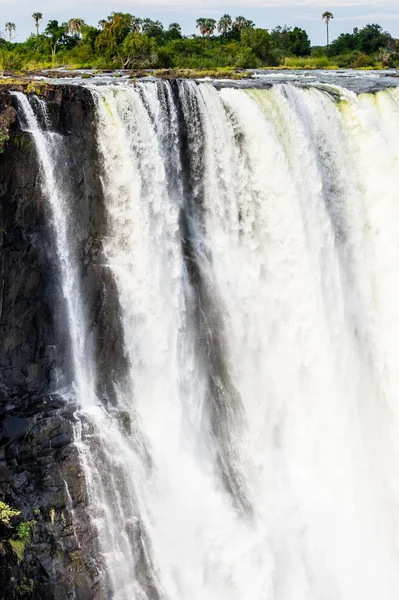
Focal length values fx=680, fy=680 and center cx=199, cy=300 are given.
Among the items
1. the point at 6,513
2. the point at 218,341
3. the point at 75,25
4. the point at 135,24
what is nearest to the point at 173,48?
the point at 135,24

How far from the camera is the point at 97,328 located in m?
13.0

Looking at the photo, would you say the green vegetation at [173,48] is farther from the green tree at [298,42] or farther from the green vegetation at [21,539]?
the green vegetation at [21,539]

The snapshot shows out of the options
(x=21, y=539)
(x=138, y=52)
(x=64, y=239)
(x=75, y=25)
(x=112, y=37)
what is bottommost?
(x=21, y=539)

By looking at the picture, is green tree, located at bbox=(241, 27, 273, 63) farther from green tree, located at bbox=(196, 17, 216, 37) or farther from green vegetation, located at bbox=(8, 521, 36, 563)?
green vegetation, located at bbox=(8, 521, 36, 563)

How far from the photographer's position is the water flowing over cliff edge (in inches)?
472

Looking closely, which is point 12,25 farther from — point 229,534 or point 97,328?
point 229,534

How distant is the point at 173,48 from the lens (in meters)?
30.9

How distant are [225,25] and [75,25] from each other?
1207 centimetres

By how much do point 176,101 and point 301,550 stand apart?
9311mm

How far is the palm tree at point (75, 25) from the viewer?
36.6m

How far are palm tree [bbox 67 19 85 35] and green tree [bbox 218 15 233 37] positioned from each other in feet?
36.7

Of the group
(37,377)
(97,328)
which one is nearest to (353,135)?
(97,328)

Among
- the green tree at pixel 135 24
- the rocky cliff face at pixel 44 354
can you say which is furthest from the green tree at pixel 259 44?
the rocky cliff face at pixel 44 354

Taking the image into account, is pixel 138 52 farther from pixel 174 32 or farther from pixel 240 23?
pixel 240 23
